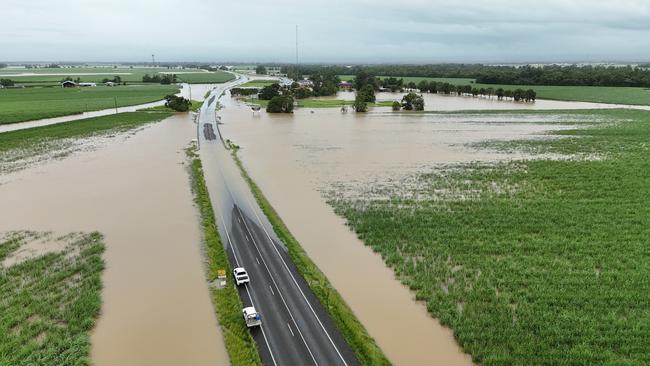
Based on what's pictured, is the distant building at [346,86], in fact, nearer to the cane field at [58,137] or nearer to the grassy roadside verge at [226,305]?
the cane field at [58,137]

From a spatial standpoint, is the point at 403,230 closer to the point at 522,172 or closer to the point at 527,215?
the point at 527,215

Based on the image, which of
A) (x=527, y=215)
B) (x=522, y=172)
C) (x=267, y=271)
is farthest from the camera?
(x=522, y=172)

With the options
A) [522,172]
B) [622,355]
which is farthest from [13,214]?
[522,172]

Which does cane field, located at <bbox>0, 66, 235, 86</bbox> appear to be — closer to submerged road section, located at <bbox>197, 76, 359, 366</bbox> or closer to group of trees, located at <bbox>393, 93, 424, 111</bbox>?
group of trees, located at <bbox>393, 93, 424, 111</bbox>

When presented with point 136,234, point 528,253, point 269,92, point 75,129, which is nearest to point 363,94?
point 269,92

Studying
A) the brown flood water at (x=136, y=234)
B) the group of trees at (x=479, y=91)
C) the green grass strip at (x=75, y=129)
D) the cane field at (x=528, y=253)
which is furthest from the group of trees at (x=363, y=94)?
the cane field at (x=528, y=253)

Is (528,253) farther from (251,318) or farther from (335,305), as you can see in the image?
(251,318)
